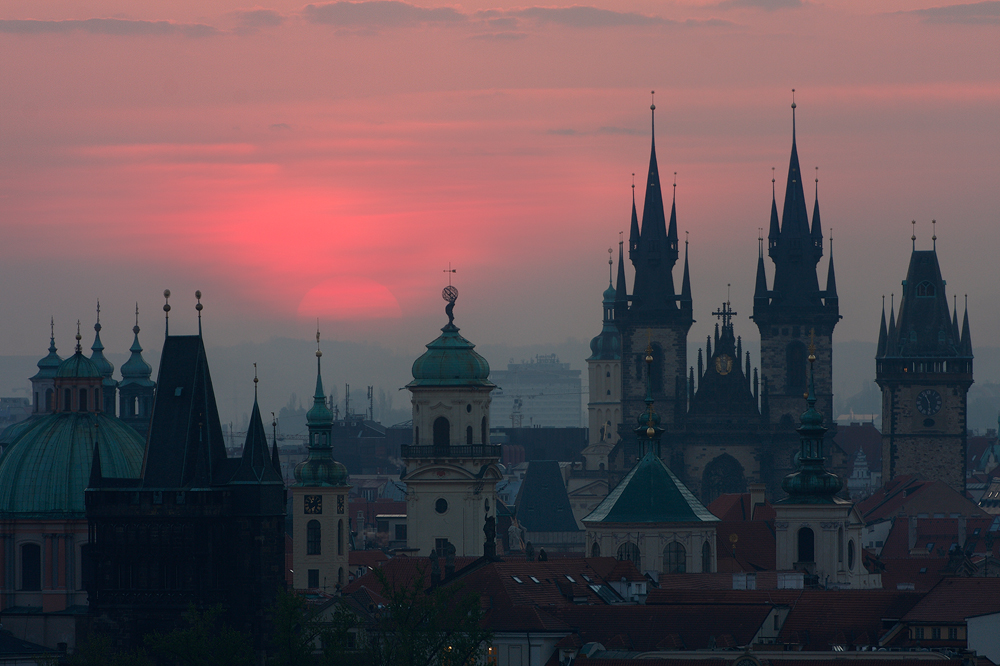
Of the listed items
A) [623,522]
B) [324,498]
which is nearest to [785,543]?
[623,522]

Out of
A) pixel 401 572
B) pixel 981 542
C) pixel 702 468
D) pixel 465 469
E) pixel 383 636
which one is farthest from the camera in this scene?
pixel 702 468

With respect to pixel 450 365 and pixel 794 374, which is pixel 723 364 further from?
pixel 450 365

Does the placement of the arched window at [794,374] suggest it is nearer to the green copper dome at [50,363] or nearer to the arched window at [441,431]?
the green copper dome at [50,363]

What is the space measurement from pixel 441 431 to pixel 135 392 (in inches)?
1907

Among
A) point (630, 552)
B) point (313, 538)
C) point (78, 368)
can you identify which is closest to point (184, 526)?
point (78, 368)

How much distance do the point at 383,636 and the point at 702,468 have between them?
114 metres

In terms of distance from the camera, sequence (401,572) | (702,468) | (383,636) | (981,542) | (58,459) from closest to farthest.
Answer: (383,636) → (58,459) → (401,572) → (981,542) → (702,468)

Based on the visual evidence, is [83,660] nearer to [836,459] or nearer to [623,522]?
[623,522]

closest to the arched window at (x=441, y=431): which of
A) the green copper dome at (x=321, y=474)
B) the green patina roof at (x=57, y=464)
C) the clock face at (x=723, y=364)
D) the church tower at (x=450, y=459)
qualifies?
the church tower at (x=450, y=459)

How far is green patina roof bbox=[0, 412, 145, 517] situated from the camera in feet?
351

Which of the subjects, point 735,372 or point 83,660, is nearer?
point 83,660

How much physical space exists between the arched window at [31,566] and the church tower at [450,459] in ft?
73.7

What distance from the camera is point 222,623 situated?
88.8 metres

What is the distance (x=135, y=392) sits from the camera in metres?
172
